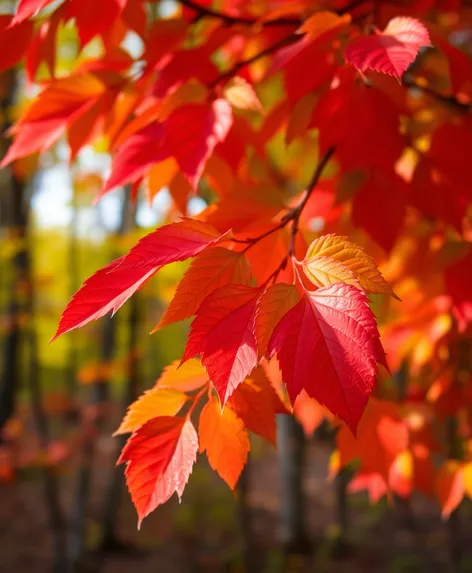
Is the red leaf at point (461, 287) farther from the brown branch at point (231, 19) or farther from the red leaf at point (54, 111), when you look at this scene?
the red leaf at point (54, 111)

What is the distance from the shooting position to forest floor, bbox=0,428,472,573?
4.25m

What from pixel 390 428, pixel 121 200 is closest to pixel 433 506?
pixel 121 200

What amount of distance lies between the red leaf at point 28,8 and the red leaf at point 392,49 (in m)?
0.40

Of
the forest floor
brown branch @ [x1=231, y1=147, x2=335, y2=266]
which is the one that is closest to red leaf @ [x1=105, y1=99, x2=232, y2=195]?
brown branch @ [x1=231, y1=147, x2=335, y2=266]

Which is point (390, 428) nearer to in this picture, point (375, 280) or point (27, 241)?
point (375, 280)

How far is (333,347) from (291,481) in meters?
3.70

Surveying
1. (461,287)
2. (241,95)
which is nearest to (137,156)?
(241,95)

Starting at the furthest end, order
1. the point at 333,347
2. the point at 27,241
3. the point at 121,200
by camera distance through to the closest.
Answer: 1. the point at 121,200
2. the point at 27,241
3. the point at 333,347

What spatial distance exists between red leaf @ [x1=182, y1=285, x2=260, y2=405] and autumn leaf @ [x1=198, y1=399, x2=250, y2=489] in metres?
0.14

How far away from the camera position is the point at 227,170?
1.01 metres

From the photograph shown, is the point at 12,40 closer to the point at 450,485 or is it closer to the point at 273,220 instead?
the point at 273,220

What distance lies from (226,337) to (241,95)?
47 centimetres

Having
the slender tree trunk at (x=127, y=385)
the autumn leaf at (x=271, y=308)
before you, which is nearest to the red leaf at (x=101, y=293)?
the autumn leaf at (x=271, y=308)

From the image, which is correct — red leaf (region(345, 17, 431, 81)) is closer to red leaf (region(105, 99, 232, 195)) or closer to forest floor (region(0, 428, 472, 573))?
red leaf (region(105, 99, 232, 195))
